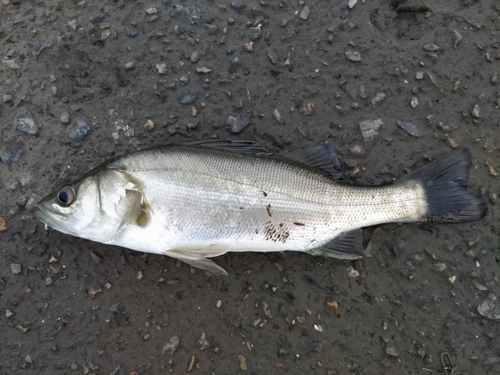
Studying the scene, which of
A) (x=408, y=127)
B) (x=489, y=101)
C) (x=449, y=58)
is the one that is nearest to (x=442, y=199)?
(x=408, y=127)

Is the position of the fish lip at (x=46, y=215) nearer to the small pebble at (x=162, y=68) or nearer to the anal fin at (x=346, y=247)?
the small pebble at (x=162, y=68)

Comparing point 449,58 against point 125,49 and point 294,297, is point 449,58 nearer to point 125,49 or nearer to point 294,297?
point 294,297

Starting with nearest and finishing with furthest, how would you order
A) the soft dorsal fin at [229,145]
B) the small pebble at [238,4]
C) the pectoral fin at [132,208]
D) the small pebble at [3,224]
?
1. the pectoral fin at [132,208]
2. the soft dorsal fin at [229,145]
3. the small pebble at [3,224]
4. the small pebble at [238,4]

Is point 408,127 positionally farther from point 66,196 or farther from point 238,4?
point 66,196

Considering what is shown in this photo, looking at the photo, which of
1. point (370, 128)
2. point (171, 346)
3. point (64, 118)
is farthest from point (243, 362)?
point (64, 118)

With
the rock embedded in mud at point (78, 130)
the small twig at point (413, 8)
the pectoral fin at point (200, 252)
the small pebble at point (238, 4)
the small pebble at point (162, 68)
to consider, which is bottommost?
the pectoral fin at point (200, 252)

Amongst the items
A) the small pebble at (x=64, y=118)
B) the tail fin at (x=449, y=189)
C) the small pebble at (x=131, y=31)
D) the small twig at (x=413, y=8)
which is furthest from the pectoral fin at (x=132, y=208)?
the small twig at (x=413, y=8)
